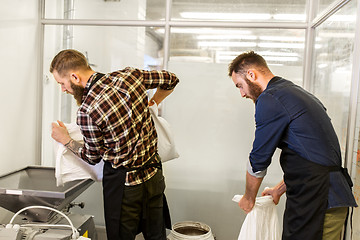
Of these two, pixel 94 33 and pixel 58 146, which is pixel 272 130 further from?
pixel 94 33

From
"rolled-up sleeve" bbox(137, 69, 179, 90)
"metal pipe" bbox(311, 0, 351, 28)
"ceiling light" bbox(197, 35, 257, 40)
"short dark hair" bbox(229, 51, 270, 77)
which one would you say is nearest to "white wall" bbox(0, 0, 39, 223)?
"rolled-up sleeve" bbox(137, 69, 179, 90)

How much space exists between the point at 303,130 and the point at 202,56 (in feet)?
4.22

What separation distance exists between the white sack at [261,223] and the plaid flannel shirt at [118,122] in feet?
1.71

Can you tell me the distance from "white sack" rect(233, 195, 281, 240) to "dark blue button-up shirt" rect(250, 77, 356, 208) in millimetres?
355

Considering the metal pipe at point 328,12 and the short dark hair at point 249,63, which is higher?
the metal pipe at point 328,12

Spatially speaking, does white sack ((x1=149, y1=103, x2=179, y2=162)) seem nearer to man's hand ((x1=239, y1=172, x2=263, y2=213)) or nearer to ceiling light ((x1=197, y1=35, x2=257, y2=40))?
man's hand ((x1=239, y1=172, x2=263, y2=213))

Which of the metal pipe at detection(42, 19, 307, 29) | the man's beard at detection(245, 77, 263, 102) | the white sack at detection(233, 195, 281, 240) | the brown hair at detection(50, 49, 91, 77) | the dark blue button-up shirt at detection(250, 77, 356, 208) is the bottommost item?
the white sack at detection(233, 195, 281, 240)

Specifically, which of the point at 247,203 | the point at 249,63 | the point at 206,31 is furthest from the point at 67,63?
the point at 206,31

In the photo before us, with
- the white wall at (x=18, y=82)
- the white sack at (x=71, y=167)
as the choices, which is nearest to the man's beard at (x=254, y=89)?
the white sack at (x=71, y=167)

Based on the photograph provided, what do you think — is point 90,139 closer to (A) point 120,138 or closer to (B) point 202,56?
(A) point 120,138

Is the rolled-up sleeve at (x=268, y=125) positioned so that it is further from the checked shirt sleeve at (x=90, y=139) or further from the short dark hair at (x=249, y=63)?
the checked shirt sleeve at (x=90, y=139)

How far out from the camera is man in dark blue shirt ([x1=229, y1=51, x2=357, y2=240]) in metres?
1.32

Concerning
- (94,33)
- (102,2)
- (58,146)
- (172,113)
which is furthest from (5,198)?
(102,2)

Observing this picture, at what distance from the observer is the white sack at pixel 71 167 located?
5.61 ft
